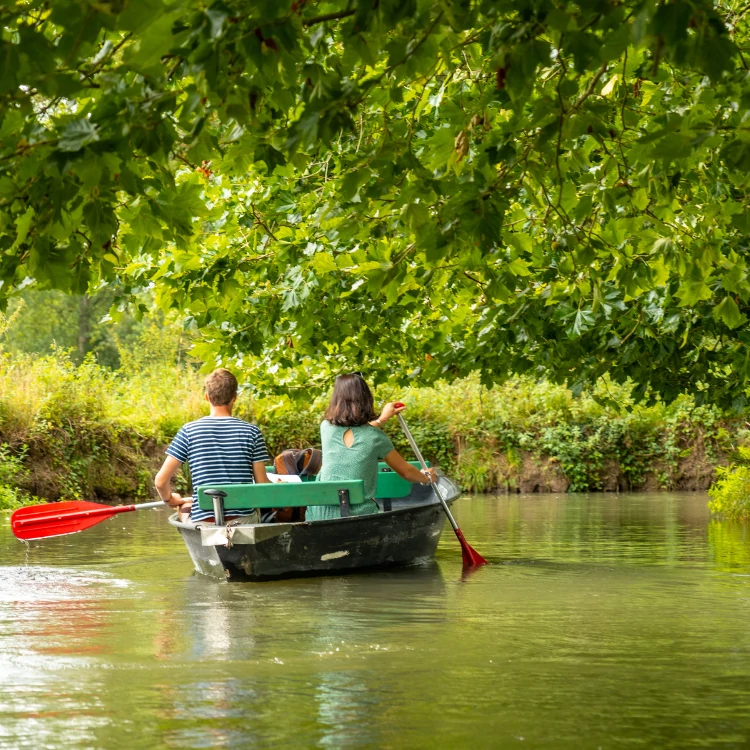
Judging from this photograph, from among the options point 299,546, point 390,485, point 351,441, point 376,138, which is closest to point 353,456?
point 351,441

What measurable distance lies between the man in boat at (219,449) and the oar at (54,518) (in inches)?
56.9

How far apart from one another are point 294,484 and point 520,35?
5.55 metres

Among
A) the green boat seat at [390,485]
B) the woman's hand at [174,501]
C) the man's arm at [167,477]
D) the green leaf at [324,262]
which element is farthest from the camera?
the green boat seat at [390,485]

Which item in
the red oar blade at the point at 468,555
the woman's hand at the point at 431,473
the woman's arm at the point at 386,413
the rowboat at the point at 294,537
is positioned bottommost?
the red oar blade at the point at 468,555

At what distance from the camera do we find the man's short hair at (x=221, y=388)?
31.7 feet

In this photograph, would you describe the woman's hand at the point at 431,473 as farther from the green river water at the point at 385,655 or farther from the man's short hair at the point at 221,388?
the man's short hair at the point at 221,388

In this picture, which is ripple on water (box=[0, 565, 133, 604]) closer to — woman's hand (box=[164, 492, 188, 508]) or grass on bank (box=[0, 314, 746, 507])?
woman's hand (box=[164, 492, 188, 508])

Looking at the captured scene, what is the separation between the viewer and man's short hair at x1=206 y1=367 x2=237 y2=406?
Answer: 380 inches

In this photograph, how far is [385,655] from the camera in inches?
254

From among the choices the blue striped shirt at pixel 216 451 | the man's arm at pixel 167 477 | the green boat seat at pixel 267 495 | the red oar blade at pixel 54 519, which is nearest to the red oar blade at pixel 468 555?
the green boat seat at pixel 267 495

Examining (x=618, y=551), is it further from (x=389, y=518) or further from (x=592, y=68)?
(x=592, y=68)

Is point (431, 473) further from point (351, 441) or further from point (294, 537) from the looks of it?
point (294, 537)

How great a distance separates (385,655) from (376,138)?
9.12 feet

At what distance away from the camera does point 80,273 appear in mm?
5480
